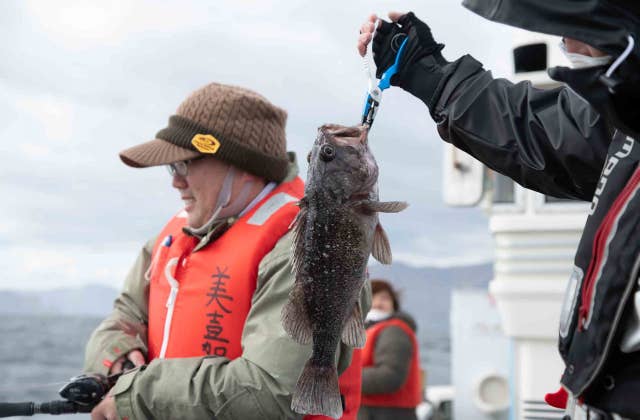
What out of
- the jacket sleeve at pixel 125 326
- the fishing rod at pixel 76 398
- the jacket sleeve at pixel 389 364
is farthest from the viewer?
the jacket sleeve at pixel 389 364

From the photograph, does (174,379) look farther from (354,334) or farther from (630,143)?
(630,143)

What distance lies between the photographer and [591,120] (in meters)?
2.66

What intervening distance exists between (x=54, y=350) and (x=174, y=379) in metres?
43.8

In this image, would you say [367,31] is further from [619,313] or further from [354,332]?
[619,313]

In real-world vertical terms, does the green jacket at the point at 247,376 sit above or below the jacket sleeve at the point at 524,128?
below

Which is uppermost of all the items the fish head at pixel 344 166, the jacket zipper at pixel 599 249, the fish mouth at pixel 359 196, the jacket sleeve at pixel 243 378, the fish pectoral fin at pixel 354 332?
the fish head at pixel 344 166

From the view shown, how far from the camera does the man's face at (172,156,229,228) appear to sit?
383 centimetres

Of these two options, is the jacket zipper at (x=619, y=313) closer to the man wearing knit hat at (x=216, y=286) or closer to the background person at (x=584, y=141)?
the background person at (x=584, y=141)

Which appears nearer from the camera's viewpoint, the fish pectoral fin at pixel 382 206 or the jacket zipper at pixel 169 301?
the fish pectoral fin at pixel 382 206

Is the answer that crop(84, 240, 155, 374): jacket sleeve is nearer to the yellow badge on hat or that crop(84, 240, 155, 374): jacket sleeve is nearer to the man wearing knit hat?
the man wearing knit hat

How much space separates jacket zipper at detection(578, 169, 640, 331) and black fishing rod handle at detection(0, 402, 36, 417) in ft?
8.25

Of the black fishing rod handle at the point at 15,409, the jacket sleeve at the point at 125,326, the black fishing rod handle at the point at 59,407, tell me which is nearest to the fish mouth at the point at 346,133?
the jacket sleeve at the point at 125,326

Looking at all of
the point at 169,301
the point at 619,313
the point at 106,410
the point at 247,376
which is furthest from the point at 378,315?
the point at 619,313

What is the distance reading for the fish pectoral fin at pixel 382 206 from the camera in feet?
8.57
